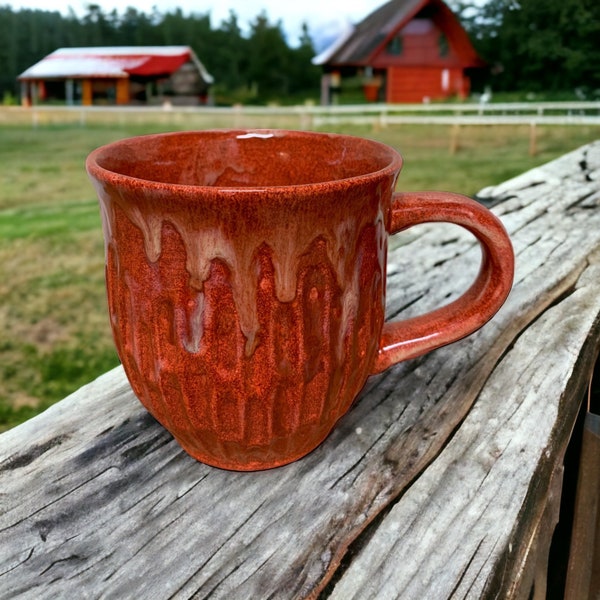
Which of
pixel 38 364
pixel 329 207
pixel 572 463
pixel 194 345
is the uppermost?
pixel 329 207

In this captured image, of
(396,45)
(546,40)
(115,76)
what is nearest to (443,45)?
(396,45)

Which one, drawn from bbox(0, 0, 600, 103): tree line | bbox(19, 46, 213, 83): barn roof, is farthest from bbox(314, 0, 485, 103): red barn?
bbox(19, 46, 213, 83): barn roof

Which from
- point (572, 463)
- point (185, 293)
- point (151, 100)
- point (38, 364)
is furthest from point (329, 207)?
point (151, 100)

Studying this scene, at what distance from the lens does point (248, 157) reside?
2.26ft

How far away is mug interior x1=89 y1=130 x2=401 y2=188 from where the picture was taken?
638mm

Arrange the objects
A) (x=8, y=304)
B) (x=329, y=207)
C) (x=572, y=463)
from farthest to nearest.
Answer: (x=8, y=304)
(x=572, y=463)
(x=329, y=207)

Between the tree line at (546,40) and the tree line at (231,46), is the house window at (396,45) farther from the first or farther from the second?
the tree line at (231,46)

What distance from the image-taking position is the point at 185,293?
493 millimetres

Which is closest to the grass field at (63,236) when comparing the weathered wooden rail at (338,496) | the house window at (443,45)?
the weathered wooden rail at (338,496)

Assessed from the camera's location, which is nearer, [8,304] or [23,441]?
[23,441]

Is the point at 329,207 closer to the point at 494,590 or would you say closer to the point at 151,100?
the point at 494,590

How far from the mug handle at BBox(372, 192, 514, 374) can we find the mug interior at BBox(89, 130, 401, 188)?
0.07 metres

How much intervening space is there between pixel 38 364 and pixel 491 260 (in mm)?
2132

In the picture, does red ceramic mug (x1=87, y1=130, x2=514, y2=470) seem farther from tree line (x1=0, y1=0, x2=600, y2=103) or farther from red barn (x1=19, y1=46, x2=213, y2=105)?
red barn (x1=19, y1=46, x2=213, y2=105)
